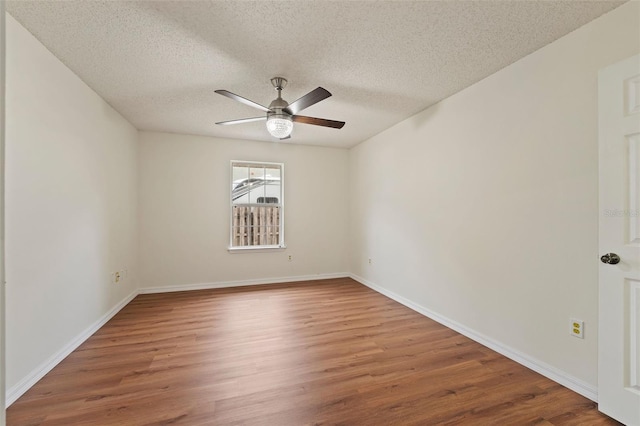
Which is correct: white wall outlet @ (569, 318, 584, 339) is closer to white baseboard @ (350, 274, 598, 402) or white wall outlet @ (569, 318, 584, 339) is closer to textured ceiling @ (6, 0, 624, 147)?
white baseboard @ (350, 274, 598, 402)

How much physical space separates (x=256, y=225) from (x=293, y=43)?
334 centimetres

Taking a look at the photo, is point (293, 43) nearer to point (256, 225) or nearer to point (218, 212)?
point (218, 212)

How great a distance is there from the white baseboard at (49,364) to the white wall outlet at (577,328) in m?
3.75

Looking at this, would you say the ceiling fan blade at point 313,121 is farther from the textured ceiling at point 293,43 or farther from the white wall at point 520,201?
the white wall at point 520,201

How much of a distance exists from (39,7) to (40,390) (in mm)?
2528

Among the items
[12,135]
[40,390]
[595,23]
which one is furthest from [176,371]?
[595,23]

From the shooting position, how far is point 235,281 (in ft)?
15.0

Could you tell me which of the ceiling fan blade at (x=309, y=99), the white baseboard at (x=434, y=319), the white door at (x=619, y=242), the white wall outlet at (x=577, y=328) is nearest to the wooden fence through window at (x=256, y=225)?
the white baseboard at (x=434, y=319)

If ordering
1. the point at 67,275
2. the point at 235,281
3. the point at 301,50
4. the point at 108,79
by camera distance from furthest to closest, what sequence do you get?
the point at 235,281 → the point at 108,79 → the point at 67,275 → the point at 301,50

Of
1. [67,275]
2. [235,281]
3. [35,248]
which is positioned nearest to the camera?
[35,248]

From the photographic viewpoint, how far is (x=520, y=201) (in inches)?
88.6

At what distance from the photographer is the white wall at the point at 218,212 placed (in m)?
4.23

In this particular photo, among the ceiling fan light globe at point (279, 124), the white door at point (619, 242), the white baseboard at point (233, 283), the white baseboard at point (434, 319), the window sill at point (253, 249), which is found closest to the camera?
the white door at point (619, 242)

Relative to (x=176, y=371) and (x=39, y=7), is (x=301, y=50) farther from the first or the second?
(x=176, y=371)
